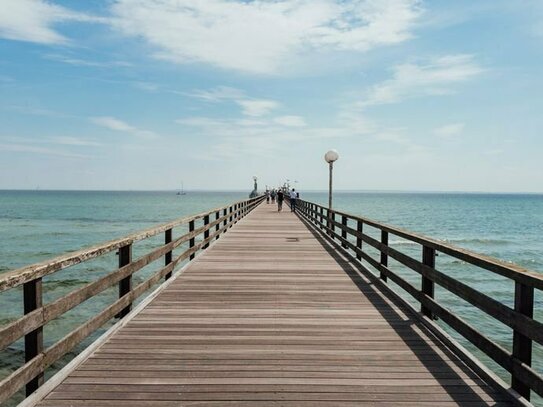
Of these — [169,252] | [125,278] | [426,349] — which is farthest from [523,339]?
[169,252]

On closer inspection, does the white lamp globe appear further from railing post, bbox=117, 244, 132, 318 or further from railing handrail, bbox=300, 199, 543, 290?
railing post, bbox=117, 244, 132, 318

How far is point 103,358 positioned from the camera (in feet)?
14.9

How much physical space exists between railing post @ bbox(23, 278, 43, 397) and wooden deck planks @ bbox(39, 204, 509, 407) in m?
0.17

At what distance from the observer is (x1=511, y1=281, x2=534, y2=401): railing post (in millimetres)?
3676

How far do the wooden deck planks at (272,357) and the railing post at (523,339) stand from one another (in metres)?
0.17

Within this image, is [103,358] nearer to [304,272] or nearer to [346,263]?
[304,272]

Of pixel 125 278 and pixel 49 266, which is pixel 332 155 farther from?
pixel 49 266

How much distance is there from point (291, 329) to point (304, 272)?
3876mm

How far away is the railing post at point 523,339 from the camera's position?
12.1 ft

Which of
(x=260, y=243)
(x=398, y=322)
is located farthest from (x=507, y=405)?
(x=260, y=243)

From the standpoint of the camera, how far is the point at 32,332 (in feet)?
11.8

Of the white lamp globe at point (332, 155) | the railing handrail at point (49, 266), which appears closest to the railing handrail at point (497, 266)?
the railing handrail at point (49, 266)

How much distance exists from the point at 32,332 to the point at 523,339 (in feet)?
12.4

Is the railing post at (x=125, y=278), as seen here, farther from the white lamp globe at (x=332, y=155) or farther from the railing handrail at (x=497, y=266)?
the white lamp globe at (x=332, y=155)
